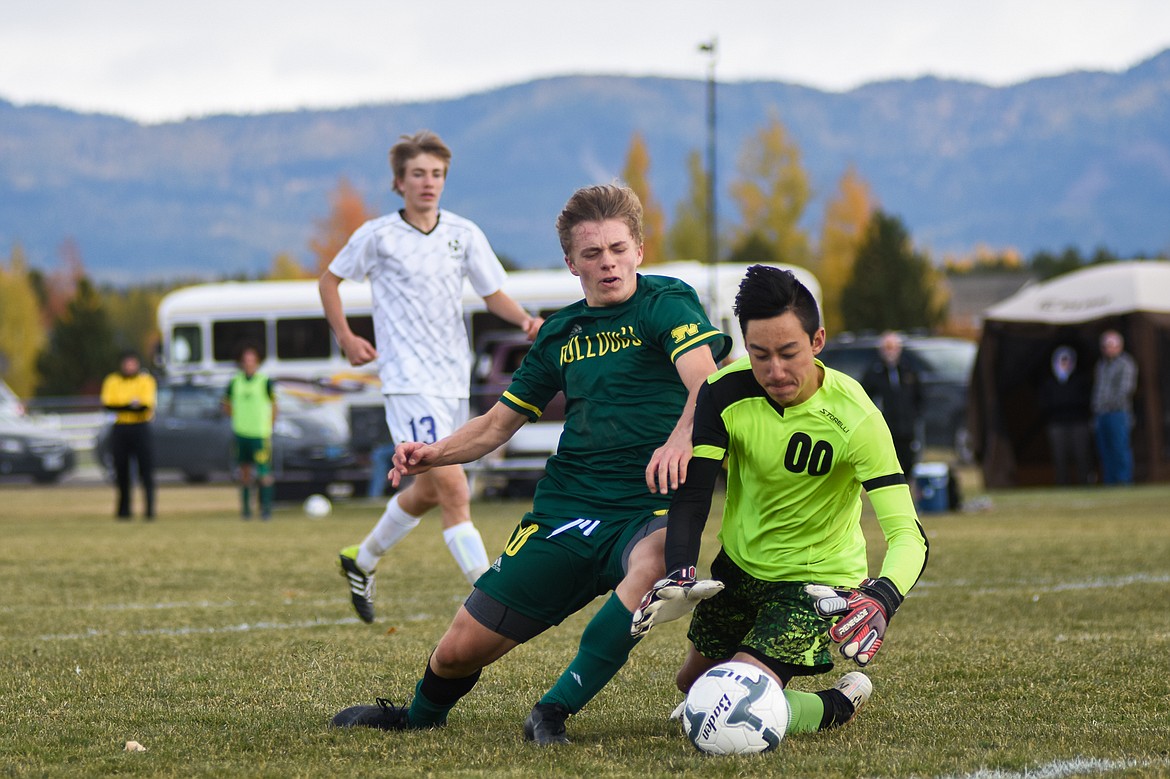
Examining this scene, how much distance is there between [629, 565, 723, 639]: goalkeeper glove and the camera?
3.63m

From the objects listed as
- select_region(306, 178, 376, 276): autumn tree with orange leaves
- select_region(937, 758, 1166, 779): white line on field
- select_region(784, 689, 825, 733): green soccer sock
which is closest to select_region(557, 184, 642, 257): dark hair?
select_region(784, 689, 825, 733): green soccer sock

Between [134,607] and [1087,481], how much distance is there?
1384 cm

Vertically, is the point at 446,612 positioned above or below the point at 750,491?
below

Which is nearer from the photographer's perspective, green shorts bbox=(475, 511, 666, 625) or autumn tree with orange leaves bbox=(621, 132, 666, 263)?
green shorts bbox=(475, 511, 666, 625)

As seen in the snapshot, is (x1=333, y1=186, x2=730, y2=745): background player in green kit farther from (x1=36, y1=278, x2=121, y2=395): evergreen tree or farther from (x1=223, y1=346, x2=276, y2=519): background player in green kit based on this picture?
(x1=36, y1=278, x2=121, y2=395): evergreen tree

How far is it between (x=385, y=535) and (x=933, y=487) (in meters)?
9.03

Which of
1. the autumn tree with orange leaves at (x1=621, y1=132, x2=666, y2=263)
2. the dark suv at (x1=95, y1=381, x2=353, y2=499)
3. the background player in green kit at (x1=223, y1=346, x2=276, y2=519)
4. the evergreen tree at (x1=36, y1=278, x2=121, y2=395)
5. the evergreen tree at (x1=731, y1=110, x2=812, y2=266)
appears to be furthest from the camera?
the autumn tree with orange leaves at (x1=621, y1=132, x2=666, y2=263)

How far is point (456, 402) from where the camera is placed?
24.1ft

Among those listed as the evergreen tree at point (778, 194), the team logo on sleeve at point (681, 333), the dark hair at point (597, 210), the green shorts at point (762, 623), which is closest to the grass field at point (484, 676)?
the green shorts at point (762, 623)

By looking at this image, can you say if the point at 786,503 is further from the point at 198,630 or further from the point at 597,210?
the point at 198,630

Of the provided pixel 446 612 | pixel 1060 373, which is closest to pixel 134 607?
pixel 446 612

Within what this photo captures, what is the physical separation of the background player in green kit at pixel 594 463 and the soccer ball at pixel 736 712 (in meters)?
0.27

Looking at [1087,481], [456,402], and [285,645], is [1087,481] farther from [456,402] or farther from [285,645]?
[285,645]

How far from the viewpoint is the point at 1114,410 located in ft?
57.4
